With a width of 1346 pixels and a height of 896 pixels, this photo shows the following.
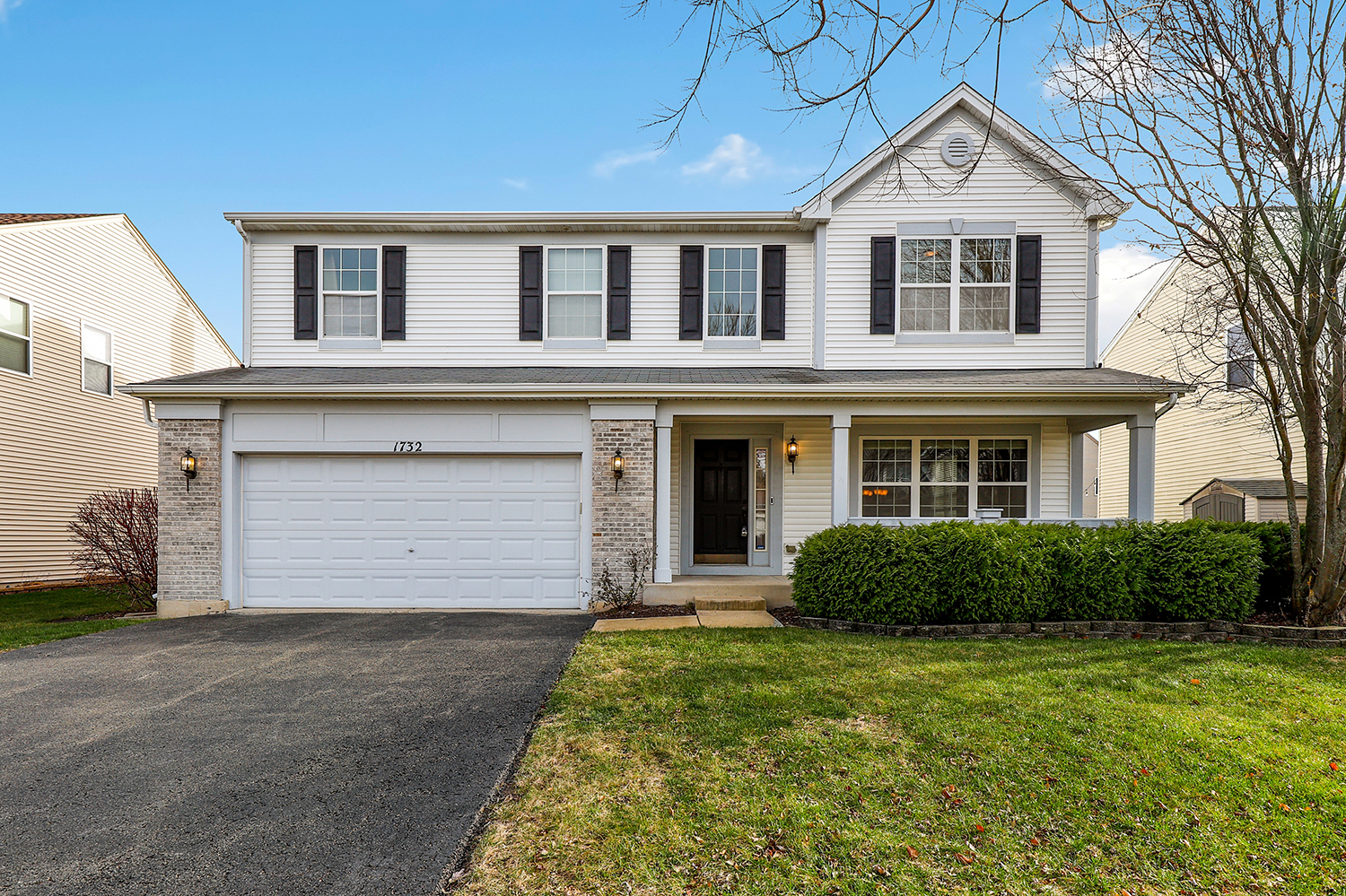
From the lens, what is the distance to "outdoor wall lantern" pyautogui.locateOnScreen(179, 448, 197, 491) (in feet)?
29.4

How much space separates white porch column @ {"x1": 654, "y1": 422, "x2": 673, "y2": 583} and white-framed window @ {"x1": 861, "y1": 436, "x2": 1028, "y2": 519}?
3242mm

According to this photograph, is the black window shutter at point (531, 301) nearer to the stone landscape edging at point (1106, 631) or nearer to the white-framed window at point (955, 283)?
the white-framed window at point (955, 283)

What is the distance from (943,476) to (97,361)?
53.6 feet

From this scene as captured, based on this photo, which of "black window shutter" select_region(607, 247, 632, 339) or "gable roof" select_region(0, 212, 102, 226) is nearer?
"black window shutter" select_region(607, 247, 632, 339)

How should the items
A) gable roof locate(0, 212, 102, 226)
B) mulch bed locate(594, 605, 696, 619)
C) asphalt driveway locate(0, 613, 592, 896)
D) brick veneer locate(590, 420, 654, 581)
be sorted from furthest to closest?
gable roof locate(0, 212, 102, 226) → brick veneer locate(590, 420, 654, 581) → mulch bed locate(594, 605, 696, 619) → asphalt driveway locate(0, 613, 592, 896)

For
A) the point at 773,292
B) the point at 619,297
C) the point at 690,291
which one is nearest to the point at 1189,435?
the point at 773,292

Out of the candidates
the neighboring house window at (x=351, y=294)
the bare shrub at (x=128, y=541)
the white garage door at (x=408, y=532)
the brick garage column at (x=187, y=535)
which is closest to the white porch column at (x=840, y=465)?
the white garage door at (x=408, y=532)

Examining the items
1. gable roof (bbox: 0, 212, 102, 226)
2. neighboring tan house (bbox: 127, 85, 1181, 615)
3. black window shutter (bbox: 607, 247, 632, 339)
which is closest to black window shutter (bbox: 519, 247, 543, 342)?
neighboring tan house (bbox: 127, 85, 1181, 615)

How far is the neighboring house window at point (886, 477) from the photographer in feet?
34.0

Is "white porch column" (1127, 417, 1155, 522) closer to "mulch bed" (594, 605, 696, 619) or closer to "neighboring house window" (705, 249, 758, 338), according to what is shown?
"neighboring house window" (705, 249, 758, 338)

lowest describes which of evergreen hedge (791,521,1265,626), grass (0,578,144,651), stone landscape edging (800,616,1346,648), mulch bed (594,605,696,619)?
grass (0,578,144,651)

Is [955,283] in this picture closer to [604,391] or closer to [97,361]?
[604,391]

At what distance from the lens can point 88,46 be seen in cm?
1451

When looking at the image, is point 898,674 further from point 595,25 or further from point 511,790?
point 595,25
